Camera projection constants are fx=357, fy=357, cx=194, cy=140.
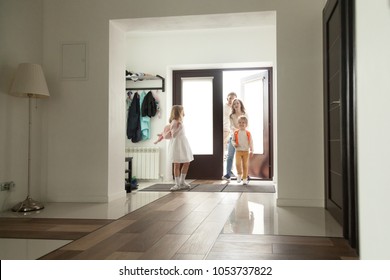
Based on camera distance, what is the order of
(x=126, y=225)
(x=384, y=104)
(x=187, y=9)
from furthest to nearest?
(x=187, y=9) < (x=126, y=225) < (x=384, y=104)

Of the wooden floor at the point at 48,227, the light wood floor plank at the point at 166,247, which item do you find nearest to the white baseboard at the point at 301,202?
the light wood floor plank at the point at 166,247

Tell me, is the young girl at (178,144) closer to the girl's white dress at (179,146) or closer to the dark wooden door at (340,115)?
the girl's white dress at (179,146)

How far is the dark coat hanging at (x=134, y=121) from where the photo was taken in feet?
20.3

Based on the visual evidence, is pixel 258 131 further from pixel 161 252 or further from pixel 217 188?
pixel 161 252

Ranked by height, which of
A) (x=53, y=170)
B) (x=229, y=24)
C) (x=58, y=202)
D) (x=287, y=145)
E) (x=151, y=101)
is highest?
(x=229, y=24)

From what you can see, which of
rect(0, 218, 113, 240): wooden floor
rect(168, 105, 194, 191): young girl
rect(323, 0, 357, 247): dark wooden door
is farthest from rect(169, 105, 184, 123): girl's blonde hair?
rect(0, 218, 113, 240): wooden floor

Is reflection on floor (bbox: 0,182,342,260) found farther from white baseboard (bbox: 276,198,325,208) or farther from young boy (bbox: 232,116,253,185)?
young boy (bbox: 232,116,253,185)

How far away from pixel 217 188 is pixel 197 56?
95.8 inches

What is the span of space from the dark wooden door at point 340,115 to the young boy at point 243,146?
2.11m

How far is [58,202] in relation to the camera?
392 centimetres

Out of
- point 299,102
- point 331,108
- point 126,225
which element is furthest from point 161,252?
point 299,102

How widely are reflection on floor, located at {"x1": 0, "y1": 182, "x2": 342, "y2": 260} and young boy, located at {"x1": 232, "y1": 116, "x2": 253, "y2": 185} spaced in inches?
52.5

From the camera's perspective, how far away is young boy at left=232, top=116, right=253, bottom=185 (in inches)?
215

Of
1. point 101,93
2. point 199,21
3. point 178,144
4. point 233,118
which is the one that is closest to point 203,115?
point 233,118
